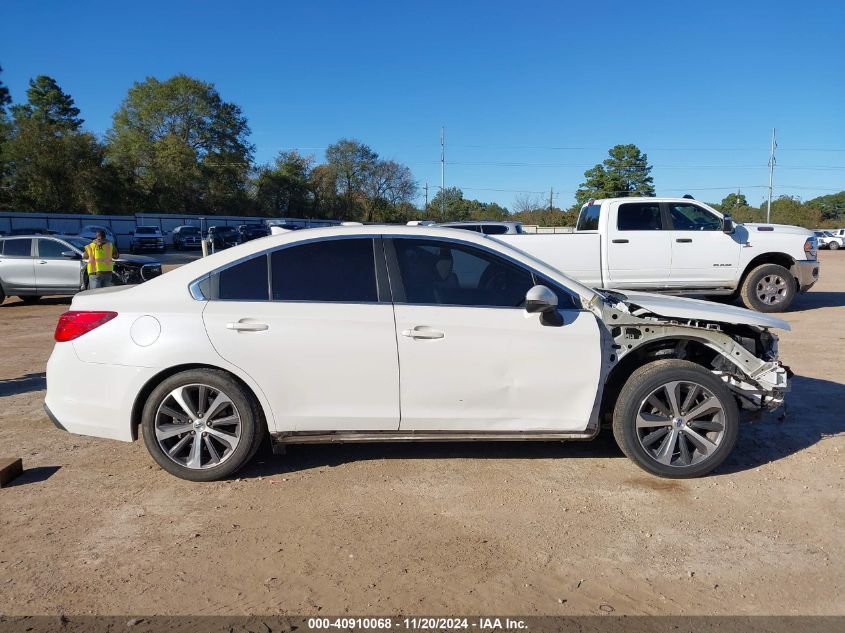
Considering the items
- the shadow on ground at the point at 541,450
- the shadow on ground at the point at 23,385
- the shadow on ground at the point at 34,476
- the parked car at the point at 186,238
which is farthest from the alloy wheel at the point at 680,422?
the parked car at the point at 186,238

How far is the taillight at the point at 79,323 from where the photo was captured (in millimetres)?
4211

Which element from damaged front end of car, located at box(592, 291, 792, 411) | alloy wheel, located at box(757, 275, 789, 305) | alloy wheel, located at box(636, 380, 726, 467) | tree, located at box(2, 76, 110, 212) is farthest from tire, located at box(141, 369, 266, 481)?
tree, located at box(2, 76, 110, 212)

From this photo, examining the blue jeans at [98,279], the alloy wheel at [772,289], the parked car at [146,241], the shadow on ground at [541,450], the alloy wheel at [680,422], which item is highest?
the parked car at [146,241]

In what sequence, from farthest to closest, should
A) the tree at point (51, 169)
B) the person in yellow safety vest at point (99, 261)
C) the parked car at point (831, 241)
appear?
the tree at point (51, 169), the parked car at point (831, 241), the person in yellow safety vest at point (99, 261)

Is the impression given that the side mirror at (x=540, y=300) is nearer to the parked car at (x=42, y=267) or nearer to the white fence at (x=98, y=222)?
the parked car at (x=42, y=267)

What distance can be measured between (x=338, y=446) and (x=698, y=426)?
267 centimetres

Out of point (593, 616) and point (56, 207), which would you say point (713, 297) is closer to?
point (593, 616)

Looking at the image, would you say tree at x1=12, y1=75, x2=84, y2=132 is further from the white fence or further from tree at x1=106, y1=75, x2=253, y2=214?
the white fence

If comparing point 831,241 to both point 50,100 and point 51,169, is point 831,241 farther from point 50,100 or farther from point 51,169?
point 50,100

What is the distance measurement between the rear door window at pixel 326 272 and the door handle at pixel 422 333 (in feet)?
1.10

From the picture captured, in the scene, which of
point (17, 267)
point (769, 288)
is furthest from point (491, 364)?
point (17, 267)

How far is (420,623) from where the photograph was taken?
9.22ft

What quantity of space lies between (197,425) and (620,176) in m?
82.2

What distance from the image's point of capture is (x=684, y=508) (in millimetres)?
3881
